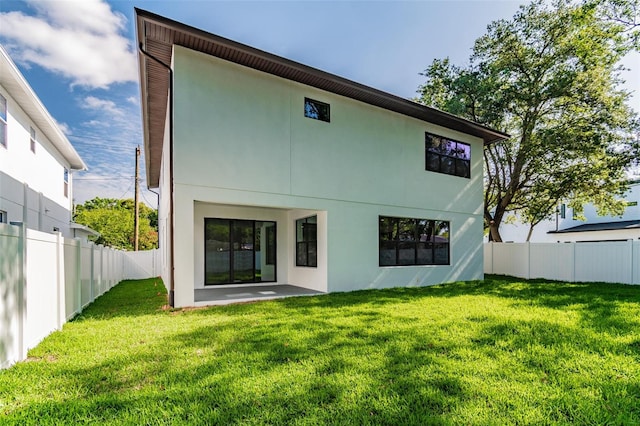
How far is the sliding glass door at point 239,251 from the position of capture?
405 inches

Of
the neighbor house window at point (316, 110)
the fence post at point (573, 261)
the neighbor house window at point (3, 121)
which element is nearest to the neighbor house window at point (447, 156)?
the neighbor house window at point (316, 110)

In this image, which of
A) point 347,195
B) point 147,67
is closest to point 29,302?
point 147,67

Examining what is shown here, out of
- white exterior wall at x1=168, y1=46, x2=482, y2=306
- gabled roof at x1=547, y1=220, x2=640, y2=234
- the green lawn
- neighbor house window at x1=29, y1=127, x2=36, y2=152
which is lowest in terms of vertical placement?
the green lawn

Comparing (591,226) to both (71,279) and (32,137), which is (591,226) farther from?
(32,137)

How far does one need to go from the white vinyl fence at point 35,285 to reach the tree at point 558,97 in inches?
559

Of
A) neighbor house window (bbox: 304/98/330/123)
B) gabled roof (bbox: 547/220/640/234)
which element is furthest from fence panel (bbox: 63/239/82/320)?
gabled roof (bbox: 547/220/640/234)

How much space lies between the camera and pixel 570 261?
1220 centimetres

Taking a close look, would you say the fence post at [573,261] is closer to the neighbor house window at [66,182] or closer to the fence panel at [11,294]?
the fence panel at [11,294]

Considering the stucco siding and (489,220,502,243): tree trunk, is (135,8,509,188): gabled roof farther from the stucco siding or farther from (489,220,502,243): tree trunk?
(489,220,502,243): tree trunk

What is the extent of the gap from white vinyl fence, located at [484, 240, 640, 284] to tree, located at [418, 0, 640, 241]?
9.55 feet

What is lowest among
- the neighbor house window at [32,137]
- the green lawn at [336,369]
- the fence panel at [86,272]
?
the green lawn at [336,369]

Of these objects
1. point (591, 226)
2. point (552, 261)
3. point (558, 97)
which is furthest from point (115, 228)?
point (591, 226)

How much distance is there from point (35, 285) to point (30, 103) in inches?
377

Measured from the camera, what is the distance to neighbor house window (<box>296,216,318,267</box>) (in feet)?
32.3
